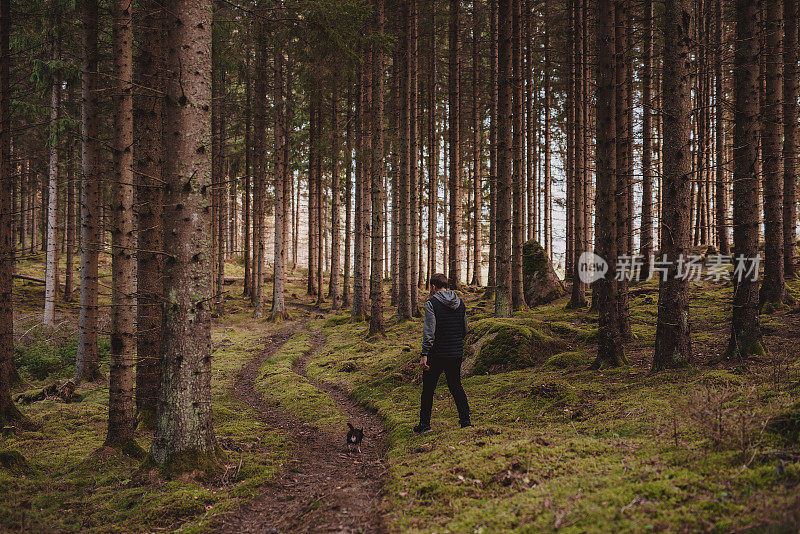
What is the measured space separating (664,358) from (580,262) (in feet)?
32.4

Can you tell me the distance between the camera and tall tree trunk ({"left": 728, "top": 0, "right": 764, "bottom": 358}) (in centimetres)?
774

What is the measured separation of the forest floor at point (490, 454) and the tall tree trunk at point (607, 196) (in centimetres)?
58

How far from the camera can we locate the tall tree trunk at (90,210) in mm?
9398

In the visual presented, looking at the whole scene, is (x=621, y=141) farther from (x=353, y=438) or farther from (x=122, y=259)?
(x=122, y=259)

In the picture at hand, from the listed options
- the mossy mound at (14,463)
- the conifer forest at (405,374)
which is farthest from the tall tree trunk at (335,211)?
the mossy mound at (14,463)

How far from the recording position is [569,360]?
962 cm

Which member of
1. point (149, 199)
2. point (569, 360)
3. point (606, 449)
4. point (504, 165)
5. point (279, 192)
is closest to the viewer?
point (606, 449)

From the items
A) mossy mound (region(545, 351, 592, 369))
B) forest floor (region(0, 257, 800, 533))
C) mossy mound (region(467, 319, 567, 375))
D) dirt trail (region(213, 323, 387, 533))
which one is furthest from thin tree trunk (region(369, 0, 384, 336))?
mossy mound (region(545, 351, 592, 369))

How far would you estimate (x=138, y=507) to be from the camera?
4957 mm

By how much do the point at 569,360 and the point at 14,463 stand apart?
9.45 m

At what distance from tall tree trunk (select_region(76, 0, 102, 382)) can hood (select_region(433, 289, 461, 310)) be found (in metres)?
7.34

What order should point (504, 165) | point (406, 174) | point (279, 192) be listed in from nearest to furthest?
point (504, 165) → point (406, 174) → point (279, 192)

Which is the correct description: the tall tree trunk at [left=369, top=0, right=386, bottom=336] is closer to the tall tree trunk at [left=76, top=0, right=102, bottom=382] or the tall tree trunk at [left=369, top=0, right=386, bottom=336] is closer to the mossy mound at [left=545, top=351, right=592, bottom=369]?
the mossy mound at [left=545, top=351, right=592, bottom=369]

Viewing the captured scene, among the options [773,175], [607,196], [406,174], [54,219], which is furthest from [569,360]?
[54,219]
